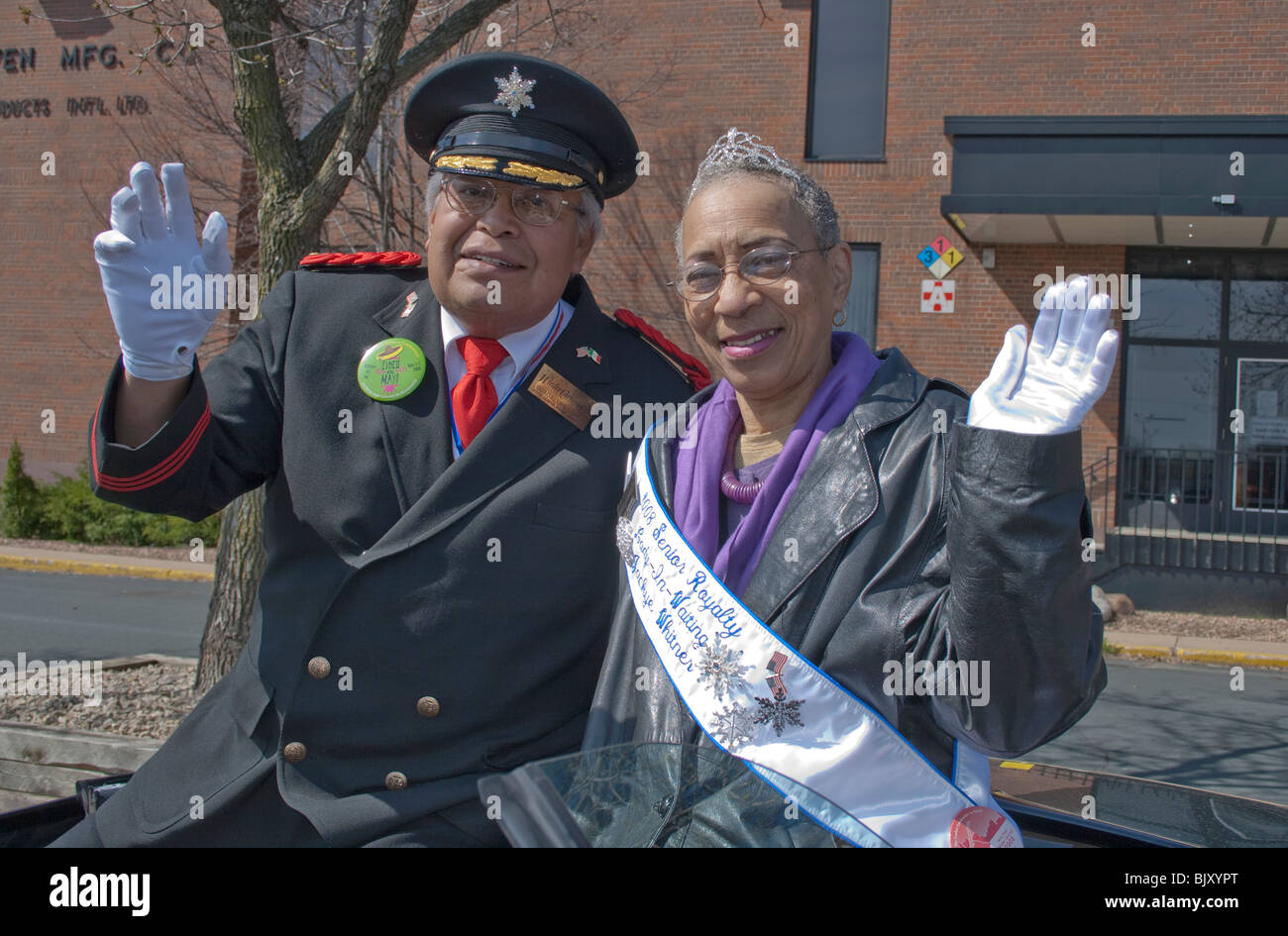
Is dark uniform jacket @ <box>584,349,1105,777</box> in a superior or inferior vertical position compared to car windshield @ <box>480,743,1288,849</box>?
superior

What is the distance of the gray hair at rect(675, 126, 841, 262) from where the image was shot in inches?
79.3

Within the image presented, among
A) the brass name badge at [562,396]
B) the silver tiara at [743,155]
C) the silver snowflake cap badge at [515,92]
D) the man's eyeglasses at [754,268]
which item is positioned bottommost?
the brass name badge at [562,396]

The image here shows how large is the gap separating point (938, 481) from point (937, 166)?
12065 mm

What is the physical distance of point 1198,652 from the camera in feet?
31.6

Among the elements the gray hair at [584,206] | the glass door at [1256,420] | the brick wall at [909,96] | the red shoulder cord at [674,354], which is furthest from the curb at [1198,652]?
the gray hair at [584,206]

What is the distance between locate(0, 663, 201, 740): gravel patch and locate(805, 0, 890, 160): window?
10270 millimetres

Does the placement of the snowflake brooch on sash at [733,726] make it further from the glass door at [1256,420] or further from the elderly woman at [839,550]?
the glass door at [1256,420]

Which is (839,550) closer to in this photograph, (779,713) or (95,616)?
(779,713)

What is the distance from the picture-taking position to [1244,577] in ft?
37.2

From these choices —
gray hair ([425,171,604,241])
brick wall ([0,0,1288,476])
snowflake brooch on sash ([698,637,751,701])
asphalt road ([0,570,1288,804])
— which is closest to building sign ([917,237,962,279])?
brick wall ([0,0,1288,476])

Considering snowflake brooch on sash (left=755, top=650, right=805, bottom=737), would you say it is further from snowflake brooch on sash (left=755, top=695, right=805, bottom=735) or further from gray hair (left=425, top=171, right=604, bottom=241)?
gray hair (left=425, top=171, right=604, bottom=241)

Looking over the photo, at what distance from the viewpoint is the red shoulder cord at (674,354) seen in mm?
2572

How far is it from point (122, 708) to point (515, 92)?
13.8ft

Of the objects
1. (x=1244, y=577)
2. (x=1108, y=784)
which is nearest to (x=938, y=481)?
(x=1108, y=784)
